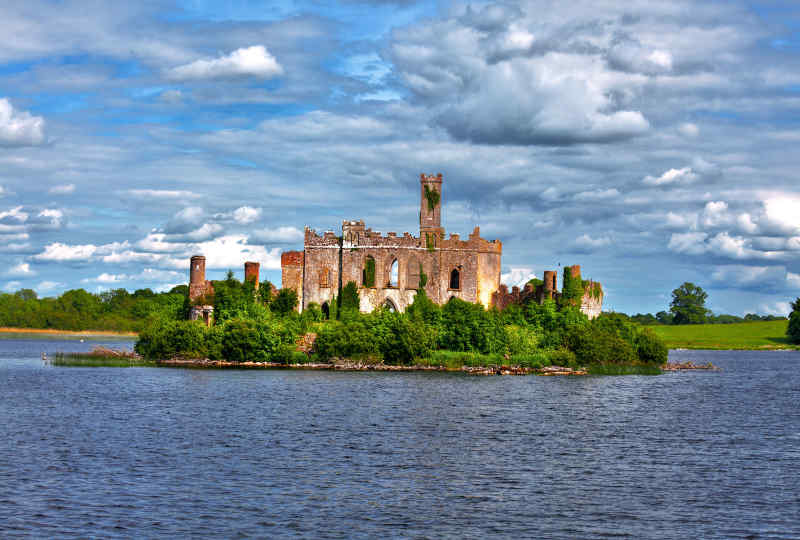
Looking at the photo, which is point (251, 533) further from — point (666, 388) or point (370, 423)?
point (666, 388)

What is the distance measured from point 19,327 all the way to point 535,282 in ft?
386

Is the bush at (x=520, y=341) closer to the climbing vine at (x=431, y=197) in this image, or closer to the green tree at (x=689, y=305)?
the climbing vine at (x=431, y=197)

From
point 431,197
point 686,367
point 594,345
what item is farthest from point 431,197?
point 686,367

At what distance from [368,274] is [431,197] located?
8901 millimetres

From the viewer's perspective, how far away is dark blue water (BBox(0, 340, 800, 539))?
72.6ft

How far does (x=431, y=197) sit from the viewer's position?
265 ft

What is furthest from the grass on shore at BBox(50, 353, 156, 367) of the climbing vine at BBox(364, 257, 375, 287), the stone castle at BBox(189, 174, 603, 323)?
the climbing vine at BBox(364, 257, 375, 287)

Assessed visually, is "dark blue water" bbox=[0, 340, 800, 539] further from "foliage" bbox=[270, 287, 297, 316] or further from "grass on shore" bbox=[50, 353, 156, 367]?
"foliage" bbox=[270, 287, 297, 316]

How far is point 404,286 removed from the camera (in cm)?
8019

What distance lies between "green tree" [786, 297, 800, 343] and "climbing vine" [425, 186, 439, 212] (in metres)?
84.0

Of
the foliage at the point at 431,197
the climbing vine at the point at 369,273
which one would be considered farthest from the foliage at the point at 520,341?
the foliage at the point at 431,197

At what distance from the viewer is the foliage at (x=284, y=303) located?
7994 centimetres

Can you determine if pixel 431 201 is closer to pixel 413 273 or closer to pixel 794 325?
pixel 413 273

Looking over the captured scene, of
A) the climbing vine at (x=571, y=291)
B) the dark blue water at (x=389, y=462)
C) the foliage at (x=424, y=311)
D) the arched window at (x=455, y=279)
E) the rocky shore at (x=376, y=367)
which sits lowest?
the dark blue water at (x=389, y=462)
